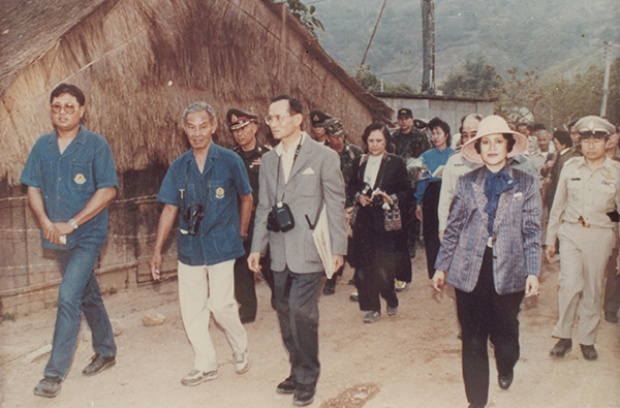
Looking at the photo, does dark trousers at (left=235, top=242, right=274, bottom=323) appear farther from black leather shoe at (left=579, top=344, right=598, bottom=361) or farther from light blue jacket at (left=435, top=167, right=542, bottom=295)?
black leather shoe at (left=579, top=344, right=598, bottom=361)

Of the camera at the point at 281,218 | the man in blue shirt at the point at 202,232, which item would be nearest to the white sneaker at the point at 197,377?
the man in blue shirt at the point at 202,232

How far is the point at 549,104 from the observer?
45.3 meters

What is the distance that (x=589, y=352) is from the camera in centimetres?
519

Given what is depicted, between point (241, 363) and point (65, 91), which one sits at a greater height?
point (65, 91)

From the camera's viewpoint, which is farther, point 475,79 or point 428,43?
point 475,79

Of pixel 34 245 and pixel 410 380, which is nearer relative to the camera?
pixel 410 380

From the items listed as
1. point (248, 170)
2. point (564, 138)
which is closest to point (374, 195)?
point (248, 170)

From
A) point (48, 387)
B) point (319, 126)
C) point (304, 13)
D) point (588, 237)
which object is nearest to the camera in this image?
point (48, 387)

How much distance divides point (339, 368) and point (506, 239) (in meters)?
1.88

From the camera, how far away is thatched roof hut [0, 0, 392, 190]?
589cm

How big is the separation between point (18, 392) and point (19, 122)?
8.31 feet

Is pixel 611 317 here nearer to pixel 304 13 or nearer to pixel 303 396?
pixel 303 396

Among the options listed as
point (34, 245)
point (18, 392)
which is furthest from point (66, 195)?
point (34, 245)

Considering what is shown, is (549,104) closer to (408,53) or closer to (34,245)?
(34,245)
